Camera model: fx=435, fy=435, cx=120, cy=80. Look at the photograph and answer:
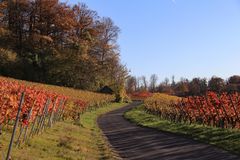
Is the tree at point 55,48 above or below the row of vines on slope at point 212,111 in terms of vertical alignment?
above

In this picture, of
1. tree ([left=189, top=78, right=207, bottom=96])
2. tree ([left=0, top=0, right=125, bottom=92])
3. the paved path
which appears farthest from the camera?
tree ([left=189, top=78, right=207, bottom=96])

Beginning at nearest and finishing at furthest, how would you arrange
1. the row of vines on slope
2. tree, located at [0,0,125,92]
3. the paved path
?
1. the paved path
2. the row of vines on slope
3. tree, located at [0,0,125,92]

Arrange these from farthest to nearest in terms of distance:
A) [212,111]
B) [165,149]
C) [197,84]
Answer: [197,84] < [212,111] < [165,149]

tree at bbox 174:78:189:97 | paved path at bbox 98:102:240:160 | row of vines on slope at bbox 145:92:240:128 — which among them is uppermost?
tree at bbox 174:78:189:97

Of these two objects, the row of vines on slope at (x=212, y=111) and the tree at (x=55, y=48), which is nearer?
the row of vines on slope at (x=212, y=111)

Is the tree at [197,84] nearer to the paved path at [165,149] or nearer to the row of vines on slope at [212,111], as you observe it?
the row of vines on slope at [212,111]

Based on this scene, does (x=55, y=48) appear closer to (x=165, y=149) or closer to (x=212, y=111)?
(x=212, y=111)

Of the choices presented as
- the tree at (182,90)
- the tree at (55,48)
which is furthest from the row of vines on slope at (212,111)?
the tree at (182,90)

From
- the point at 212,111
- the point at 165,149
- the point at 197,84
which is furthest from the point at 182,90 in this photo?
the point at 165,149

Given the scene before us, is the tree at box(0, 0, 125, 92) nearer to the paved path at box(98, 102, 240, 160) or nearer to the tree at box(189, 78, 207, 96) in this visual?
the tree at box(189, 78, 207, 96)

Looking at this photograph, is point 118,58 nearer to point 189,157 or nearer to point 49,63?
point 49,63

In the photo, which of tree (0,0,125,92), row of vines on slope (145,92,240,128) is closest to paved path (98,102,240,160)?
row of vines on slope (145,92,240,128)

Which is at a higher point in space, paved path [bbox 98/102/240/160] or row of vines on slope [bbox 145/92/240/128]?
row of vines on slope [bbox 145/92/240/128]

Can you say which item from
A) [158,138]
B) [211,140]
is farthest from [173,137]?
[211,140]
